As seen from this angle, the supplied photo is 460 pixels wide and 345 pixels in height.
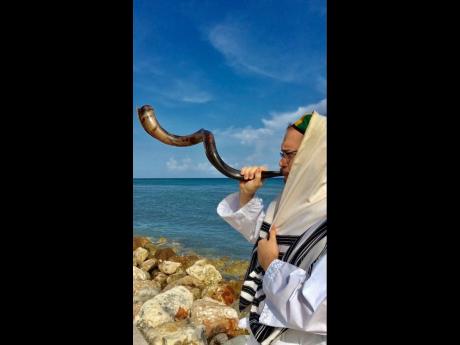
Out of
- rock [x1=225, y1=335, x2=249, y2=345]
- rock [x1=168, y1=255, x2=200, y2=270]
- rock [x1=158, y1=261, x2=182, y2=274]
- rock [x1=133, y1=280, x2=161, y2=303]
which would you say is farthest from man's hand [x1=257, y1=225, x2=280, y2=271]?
rock [x1=168, y1=255, x2=200, y2=270]

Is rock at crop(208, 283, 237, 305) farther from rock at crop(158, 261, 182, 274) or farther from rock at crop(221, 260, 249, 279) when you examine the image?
rock at crop(221, 260, 249, 279)

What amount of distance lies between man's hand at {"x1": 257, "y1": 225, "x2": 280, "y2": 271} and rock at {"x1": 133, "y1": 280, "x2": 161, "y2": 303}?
548 cm

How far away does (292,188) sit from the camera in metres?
1.53

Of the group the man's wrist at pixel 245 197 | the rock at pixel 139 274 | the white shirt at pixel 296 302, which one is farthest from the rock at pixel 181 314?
the white shirt at pixel 296 302

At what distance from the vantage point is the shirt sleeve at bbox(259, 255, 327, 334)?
4.15ft

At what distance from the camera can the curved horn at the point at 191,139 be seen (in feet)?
5.16

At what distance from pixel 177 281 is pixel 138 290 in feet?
3.27

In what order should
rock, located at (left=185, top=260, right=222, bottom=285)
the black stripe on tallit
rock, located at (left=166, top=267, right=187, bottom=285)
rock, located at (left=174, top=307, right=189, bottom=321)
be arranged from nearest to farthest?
the black stripe on tallit → rock, located at (left=174, top=307, right=189, bottom=321) → rock, located at (left=185, top=260, right=222, bottom=285) → rock, located at (left=166, top=267, right=187, bottom=285)

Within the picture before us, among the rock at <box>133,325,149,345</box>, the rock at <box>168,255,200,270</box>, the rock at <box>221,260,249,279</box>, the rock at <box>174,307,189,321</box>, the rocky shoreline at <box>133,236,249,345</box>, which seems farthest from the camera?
the rock at <box>221,260,249,279</box>

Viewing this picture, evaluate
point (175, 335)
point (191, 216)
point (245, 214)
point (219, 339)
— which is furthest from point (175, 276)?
point (191, 216)
